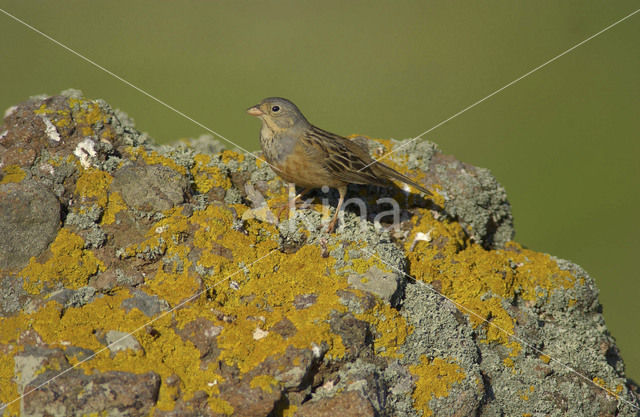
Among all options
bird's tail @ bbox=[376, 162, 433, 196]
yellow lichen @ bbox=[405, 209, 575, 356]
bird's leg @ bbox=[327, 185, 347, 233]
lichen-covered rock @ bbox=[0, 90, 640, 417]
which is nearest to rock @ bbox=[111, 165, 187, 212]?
lichen-covered rock @ bbox=[0, 90, 640, 417]

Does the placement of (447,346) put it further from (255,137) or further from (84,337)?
(255,137)

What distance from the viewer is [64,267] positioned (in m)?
4.10

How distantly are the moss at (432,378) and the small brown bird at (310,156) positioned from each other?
5.16 ft

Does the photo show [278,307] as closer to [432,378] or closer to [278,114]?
[432,378]

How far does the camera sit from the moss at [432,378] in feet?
12.7

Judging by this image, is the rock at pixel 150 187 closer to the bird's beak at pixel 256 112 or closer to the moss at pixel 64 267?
the moss at pixel 64 267

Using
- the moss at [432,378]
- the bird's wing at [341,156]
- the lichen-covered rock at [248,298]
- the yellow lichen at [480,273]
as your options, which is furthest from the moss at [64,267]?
the yellow lichen at [480,273]

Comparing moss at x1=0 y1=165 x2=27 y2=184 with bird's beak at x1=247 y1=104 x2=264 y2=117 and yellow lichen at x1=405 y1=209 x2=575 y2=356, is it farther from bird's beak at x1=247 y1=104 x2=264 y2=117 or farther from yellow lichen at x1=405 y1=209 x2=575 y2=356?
yellow lichen at x1=405 y1=209 x2=575 y2=356

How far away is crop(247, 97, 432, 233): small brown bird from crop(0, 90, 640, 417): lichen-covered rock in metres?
0.23

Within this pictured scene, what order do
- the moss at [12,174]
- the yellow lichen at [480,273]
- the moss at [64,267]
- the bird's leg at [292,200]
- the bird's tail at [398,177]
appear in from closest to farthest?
the moss at [64,267], the moss at [12,174], the yellow lichen at [480,273], the bird's leg at [292,200], the bird's tail at [398,177]

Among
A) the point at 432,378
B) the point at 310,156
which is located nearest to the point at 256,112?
the point at 310,156

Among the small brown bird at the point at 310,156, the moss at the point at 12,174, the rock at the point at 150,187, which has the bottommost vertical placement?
the moss at the point at 12,174

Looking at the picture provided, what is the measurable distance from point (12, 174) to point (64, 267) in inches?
40.5

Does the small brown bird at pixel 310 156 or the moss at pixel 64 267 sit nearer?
the moss at pixel 64 267
